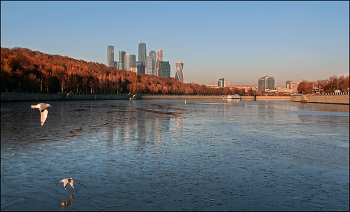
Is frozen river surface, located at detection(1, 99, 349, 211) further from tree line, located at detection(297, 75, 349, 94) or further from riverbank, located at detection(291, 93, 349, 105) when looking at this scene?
tree line, located at detection(297, 75, 349, 94)

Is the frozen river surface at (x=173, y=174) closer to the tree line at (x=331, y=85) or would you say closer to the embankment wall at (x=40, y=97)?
the embankment wall at (x=40, y=97)

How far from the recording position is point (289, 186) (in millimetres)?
9820

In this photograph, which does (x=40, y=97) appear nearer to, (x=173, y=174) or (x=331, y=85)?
(x=173, y=174)

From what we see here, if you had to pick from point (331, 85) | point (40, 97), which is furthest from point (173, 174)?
point (331, 85)

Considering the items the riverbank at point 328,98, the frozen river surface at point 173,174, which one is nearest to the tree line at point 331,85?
the riverbank at point 328,98

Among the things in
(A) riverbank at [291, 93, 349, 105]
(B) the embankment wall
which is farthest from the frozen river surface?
(A) riverbank at [291, 93, 349, 105]

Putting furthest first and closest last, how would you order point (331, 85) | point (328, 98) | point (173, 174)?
point (331, 85) → point (328, 98) → point (173, 174)

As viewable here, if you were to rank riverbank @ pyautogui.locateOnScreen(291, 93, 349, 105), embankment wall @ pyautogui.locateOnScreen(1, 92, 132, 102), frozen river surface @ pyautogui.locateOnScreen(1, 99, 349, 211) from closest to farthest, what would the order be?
frozen river surface @ pyautogui.locateOnScreen(1, 99, 349, 211), embankment wall @ pyautogui.locateOnScreen(1, 92, 132, 102), riverbank @ pyautogui.locateOnScreen(291, 93, 349, 105)

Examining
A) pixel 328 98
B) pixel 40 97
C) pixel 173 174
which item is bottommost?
pixel 173 174

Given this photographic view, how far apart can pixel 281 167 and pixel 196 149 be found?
199 inches

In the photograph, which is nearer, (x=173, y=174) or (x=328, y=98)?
(x=173, y=174)

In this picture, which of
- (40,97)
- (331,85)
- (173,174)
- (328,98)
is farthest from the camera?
(331,85)

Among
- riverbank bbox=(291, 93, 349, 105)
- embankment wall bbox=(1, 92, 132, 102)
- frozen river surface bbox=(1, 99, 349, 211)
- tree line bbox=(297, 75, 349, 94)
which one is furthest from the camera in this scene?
tree line bbox=(297, 75, 349, 94)

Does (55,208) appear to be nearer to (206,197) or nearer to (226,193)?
(206,197)
